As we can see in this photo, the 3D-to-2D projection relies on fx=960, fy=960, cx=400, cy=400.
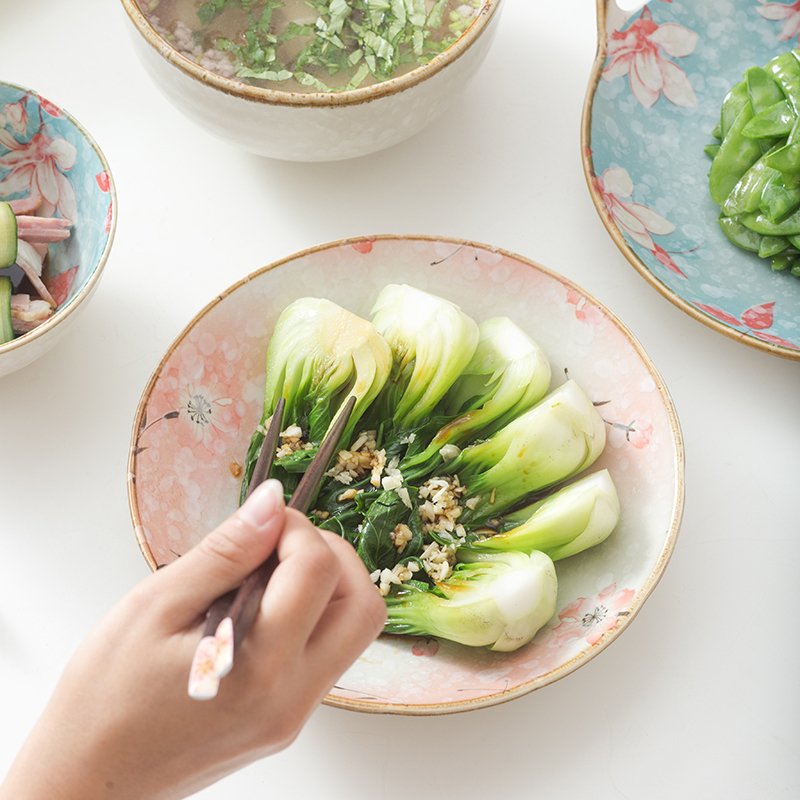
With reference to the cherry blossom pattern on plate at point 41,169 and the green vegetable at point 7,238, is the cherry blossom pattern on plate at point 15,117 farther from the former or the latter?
the green vegetable at point 7,238

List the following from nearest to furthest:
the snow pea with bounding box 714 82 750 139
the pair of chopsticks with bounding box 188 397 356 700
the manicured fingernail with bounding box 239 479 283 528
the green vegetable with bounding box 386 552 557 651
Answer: the pair of chopsticks with bounding box 188 397 356 700
the manicured fingernail with bounding box 239 479 283 528
the green vegetable with bounding box 386 552 557 651
the snow pea with bounding box 714 82 750 139

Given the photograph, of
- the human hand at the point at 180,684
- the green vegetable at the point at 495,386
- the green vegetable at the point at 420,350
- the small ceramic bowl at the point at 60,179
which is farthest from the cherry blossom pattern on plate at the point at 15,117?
the human hand at the point at 180,684

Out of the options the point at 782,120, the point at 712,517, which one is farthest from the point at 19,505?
the point at 782,120

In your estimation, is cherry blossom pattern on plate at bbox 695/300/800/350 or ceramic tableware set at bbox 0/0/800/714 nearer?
ceramic tableware set at bbox 0/0/800/714

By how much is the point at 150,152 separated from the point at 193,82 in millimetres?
307

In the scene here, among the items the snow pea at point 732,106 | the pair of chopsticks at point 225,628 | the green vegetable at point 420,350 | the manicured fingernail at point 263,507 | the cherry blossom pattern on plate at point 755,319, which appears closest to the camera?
the pair of chopsticks at point 225,628

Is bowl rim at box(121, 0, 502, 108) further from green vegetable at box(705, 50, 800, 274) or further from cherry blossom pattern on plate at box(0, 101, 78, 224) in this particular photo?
green vegetable at box(705, 50, 800, 274)

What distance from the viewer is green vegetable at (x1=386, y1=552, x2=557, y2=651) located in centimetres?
103

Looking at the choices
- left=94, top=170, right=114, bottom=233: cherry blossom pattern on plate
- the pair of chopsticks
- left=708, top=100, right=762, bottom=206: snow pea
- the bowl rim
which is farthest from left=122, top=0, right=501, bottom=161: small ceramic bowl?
the pair of chopsticks

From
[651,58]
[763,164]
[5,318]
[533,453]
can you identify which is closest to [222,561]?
[533,453]

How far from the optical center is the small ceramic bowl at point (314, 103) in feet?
3.86

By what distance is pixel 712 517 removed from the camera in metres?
1.25

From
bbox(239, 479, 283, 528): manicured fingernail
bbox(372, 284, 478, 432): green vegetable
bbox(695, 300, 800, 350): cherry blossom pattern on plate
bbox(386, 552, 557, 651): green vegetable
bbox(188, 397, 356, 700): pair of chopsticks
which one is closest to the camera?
bbox(188, 397, 356, 700): pair of chopsticks

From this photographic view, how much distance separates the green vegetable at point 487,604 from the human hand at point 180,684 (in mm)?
274
